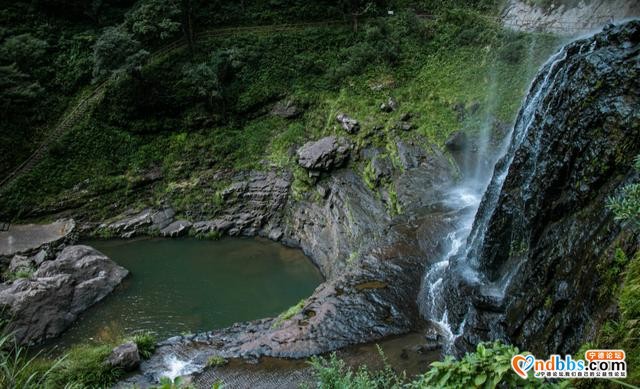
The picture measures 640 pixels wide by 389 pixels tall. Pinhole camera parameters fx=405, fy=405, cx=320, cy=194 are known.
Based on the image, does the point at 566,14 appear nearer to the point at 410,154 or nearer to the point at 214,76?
the point at 410,154

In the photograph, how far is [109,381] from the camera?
28.1ft

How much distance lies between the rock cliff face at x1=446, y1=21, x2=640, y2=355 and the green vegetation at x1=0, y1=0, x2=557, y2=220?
285 inches

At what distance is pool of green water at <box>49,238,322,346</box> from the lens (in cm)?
1241

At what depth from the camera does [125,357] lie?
9.01m

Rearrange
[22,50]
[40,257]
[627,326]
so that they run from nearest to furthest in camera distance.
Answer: [627,326] < [40,257] < [22,50]

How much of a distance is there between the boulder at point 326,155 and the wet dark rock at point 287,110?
3753 millimetres

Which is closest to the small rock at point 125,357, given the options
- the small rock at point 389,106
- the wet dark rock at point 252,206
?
the wet dark rock at point 252,206

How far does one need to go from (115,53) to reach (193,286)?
36.3 ft

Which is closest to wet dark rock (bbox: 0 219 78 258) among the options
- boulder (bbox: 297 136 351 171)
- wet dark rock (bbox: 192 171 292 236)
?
wet dark rock (bbox: 192 171 292 236)

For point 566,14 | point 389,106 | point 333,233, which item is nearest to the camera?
point 333,233

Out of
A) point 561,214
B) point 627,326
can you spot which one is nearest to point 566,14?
point 561,214

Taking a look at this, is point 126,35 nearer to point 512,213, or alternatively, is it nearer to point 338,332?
point 338,332

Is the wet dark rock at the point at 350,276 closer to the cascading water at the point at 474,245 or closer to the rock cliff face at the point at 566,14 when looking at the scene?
the cascading water at the point at 474,245

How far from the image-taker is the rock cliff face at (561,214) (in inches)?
222
